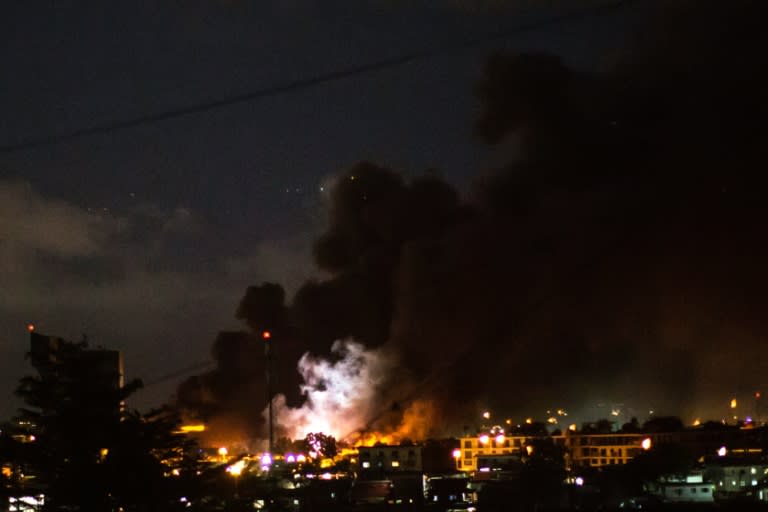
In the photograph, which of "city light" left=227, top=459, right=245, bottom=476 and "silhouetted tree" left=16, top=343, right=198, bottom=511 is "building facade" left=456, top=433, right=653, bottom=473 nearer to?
"city light" left=227, top=459, right=245, bottom=476

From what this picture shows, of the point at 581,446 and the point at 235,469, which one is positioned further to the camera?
the point at 581,446

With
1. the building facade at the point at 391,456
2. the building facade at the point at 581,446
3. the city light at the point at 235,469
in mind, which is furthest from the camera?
the building facade at the point at 581,446

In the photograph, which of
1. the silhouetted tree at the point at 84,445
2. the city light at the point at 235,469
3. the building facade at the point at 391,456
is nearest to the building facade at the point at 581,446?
the building facade at the point at 391,456

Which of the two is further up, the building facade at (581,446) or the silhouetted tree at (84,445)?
the building facade at (581,446)

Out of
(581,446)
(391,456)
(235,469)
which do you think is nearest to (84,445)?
(235,469)

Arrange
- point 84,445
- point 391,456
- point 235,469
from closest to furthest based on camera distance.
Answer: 1. point 84,445
2. point 235,469
3. point 391,456

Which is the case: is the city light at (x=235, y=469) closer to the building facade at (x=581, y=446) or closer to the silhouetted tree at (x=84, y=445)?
the silhouetted tree at (x=84, y=445)

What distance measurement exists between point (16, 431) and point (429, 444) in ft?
107

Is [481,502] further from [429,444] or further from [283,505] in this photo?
[429,444]

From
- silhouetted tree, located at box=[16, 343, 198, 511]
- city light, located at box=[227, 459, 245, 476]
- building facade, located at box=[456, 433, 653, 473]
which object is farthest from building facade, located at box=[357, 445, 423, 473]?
silhouetted tree, located at box=[16, 343, 198, 511]

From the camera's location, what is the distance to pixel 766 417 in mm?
54906

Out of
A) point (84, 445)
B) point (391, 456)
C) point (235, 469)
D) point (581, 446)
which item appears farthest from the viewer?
point (581, 446)

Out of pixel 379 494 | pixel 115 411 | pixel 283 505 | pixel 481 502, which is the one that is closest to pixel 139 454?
pixel 115 411

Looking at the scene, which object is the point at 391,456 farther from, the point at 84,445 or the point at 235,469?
the point at 84,445
